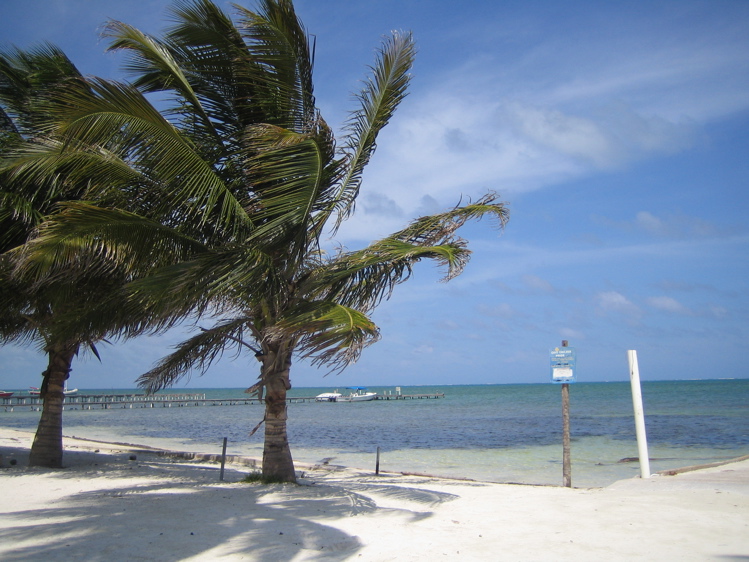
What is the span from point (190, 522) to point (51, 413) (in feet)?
21.7

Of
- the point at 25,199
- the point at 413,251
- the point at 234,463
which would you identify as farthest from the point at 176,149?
the point at 234,463

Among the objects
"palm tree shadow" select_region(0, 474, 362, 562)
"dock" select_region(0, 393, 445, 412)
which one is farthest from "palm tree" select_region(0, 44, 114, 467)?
"dock" select_region(0, 393, 445, 412)

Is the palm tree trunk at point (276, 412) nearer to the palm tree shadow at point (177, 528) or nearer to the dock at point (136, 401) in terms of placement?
the palm tree shadow at point (177, 528)

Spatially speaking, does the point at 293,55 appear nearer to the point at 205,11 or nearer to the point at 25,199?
the point at 205,11

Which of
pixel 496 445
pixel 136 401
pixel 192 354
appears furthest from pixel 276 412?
pixel 136 401

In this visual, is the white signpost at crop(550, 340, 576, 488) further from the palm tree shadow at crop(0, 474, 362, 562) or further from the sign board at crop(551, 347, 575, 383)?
the palm tree shadow at crop(0, 474, 362, 562)

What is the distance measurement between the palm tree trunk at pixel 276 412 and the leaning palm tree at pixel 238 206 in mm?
22

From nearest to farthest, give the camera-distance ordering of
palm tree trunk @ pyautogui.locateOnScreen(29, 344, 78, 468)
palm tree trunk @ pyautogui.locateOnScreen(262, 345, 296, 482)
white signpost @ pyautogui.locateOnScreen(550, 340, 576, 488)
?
palm tree trunk @ pyautogui.locateOnScreen(262, 345, 296, 482) → white signpost @ pyautogui.locateOnScreen(550, 340, 576, 488) → palm tree trunk @ pyautogui.locateOnScreen(29, 344, 78, 468)

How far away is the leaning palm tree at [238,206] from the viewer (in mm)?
7320

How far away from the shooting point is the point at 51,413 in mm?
11953

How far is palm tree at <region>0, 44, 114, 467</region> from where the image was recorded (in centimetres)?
958

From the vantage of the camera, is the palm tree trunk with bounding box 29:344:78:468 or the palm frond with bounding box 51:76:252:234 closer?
the palm frond with bounding box 51:76:252:234

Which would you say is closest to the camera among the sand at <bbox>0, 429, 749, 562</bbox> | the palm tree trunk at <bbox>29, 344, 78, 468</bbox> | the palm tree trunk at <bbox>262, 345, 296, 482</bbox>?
the sand at <bbox>0, 429, 749, 562</bbox>

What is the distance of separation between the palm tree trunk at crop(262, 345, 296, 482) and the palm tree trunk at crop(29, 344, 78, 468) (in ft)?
16.3
